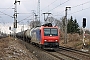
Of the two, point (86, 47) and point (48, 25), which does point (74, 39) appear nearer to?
point (86, 47)

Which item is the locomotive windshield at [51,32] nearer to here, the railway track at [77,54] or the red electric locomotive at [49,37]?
the red electric locomotive at [49,37]

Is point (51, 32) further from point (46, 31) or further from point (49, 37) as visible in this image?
point (49, 37)

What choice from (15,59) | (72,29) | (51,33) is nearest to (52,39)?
(51,33)

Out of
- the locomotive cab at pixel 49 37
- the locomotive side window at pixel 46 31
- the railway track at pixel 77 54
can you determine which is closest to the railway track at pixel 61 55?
the railway track at pixel 77 54

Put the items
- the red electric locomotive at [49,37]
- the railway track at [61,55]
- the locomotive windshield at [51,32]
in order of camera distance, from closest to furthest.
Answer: the railway track at [61,55], the red electric locomotive at [49,37], the locomotive windshield at [51,32]

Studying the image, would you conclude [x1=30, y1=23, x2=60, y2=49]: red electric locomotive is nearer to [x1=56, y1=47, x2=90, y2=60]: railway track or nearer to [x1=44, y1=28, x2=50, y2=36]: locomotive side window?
[x1=44, y1=28, x2=50, y2=36]: locomotive side window

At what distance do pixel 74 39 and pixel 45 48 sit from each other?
20.1m

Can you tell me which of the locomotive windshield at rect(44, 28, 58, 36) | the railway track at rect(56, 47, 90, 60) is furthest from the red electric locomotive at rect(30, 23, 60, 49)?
the railway track at rect(56, 47, 90, 60)

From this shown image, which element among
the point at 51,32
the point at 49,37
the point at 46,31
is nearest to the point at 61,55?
the point at 49,37

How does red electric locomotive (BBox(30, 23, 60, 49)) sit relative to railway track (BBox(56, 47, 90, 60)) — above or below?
above

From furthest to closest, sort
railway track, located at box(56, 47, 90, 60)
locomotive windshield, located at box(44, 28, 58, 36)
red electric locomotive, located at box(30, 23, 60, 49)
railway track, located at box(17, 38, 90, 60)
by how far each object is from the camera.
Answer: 1. locomotive windshield, located at box(44, 28, 58, 36)
2. red electric locomotive, located at box(30, 23, 60, 49)
3. railway track, located at box(56, 47, 90, 60)
4. railway track, located at box(17, 38, 90, 60)

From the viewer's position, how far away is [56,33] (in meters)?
27.0

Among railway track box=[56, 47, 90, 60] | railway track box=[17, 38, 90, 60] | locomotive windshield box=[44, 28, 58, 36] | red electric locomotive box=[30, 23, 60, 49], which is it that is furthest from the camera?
locomotive windshield box=[44, 28, 58, 36]

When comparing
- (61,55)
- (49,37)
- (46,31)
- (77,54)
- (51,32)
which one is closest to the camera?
(61,55)
